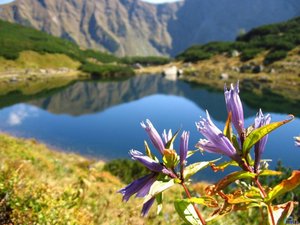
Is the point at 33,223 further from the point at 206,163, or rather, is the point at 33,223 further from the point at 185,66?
the point at 185,66

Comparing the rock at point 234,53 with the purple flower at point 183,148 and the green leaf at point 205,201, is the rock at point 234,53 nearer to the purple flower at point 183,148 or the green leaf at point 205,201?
the purple flower at point 183,148

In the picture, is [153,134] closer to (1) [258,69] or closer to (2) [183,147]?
(2) [183,147]

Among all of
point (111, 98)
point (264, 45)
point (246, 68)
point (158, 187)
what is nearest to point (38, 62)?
point (111, 98)

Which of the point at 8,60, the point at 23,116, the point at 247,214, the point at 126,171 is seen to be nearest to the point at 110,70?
the point at 8,60

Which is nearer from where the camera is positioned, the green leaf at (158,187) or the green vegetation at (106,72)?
the green leaf at (158,187)

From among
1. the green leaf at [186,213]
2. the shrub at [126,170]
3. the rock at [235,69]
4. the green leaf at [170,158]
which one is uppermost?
the green leaf at [170,158]

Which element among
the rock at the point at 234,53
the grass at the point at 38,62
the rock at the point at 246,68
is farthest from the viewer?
the rock at the point at 234,53

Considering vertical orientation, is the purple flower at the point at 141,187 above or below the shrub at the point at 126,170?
above

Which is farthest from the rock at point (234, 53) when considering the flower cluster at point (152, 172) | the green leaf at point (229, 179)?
the green leaf at point (229, 179)
